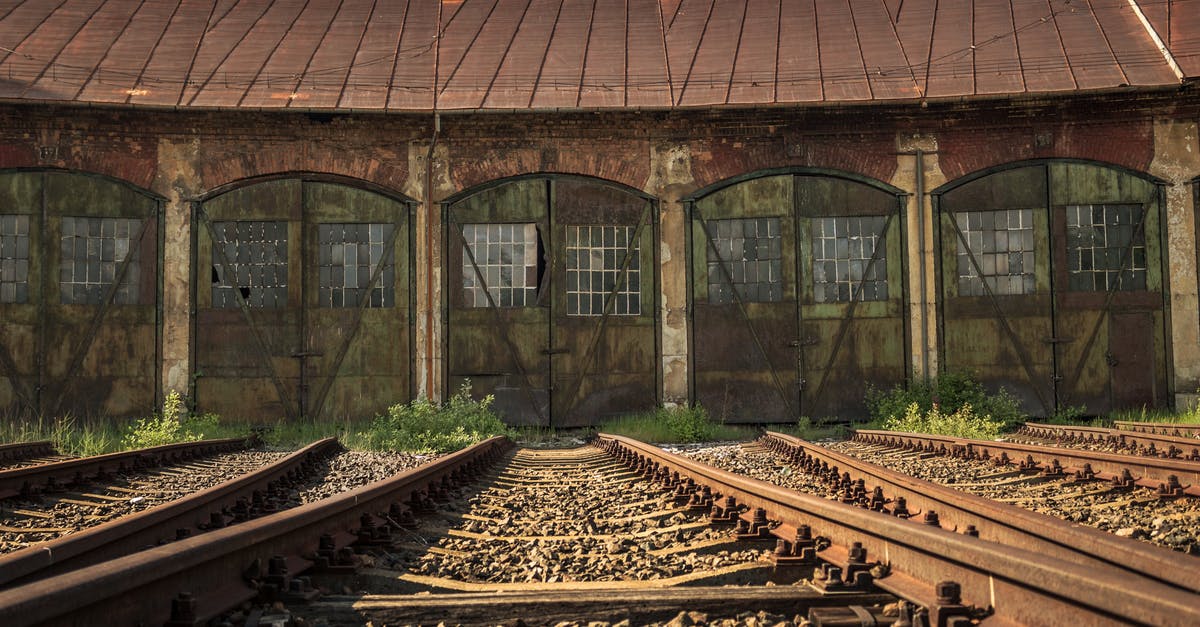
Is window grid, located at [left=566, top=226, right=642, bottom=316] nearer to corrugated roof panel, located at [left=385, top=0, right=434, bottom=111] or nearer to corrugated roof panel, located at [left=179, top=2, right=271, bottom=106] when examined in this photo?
corrugated roof panel, located at [left=385, top=0, right=434, bottom=111]

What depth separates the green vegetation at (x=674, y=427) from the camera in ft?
49.2

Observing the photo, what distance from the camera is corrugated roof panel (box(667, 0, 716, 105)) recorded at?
17.6 meters

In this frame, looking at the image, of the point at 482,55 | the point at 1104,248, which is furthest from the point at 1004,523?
the point at 482,55

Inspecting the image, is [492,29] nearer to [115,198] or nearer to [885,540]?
[115,198]

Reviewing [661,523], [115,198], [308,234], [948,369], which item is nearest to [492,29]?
[308,234]

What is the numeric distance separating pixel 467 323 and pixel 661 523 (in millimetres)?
11734

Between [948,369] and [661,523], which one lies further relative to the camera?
[948,369]

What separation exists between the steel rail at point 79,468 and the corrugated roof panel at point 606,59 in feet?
Result: 28.9

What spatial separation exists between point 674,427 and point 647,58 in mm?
6954

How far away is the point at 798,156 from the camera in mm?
16859

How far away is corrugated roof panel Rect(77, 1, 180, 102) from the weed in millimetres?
13073

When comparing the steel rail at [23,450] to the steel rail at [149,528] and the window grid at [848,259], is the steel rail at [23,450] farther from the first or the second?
the window grid at [848,259]

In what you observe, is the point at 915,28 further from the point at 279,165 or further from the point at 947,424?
the point at 279,165

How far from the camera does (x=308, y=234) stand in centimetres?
1684
